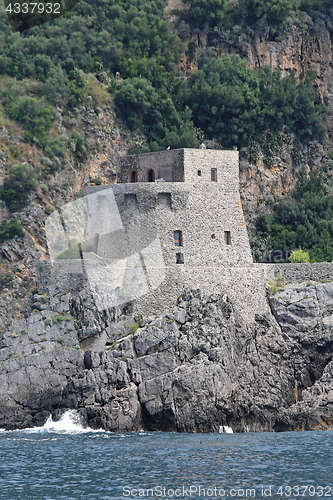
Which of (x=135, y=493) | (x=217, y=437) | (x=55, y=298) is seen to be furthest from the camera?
(x=55, y=298)

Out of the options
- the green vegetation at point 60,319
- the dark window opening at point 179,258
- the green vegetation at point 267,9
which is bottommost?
the green vegetation at point 60,319

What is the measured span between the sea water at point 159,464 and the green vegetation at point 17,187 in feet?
85.2

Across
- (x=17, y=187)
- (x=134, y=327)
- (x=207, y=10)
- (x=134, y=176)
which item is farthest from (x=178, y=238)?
(x=207, y=10)

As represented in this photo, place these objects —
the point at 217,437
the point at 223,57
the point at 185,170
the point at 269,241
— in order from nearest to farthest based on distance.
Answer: the point at 217,437 < the point at 185,170 < the point at 269,241 < the point at 223,57

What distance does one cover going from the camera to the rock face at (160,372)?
65375mm

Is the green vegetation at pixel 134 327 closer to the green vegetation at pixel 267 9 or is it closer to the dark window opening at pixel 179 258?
the dark window opening at pixel 179 258

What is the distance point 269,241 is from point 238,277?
19.1m

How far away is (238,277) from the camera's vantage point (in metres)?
72.6

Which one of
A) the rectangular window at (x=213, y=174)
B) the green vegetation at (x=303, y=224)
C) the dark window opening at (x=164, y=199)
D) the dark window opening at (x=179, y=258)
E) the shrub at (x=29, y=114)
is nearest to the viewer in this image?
the dark window opening at (x=179, y=258)

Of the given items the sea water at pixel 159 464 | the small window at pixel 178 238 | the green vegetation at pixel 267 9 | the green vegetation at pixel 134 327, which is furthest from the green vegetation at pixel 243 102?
the sea water at pixel 159 464

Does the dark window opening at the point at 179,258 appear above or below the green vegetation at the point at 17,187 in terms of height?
below

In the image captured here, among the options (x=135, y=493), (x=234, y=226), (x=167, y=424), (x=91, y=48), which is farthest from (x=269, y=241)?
(x=135, y=493)

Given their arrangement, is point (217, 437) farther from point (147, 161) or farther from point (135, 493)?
point (147, 161)

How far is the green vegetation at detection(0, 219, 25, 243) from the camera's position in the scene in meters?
86.2
